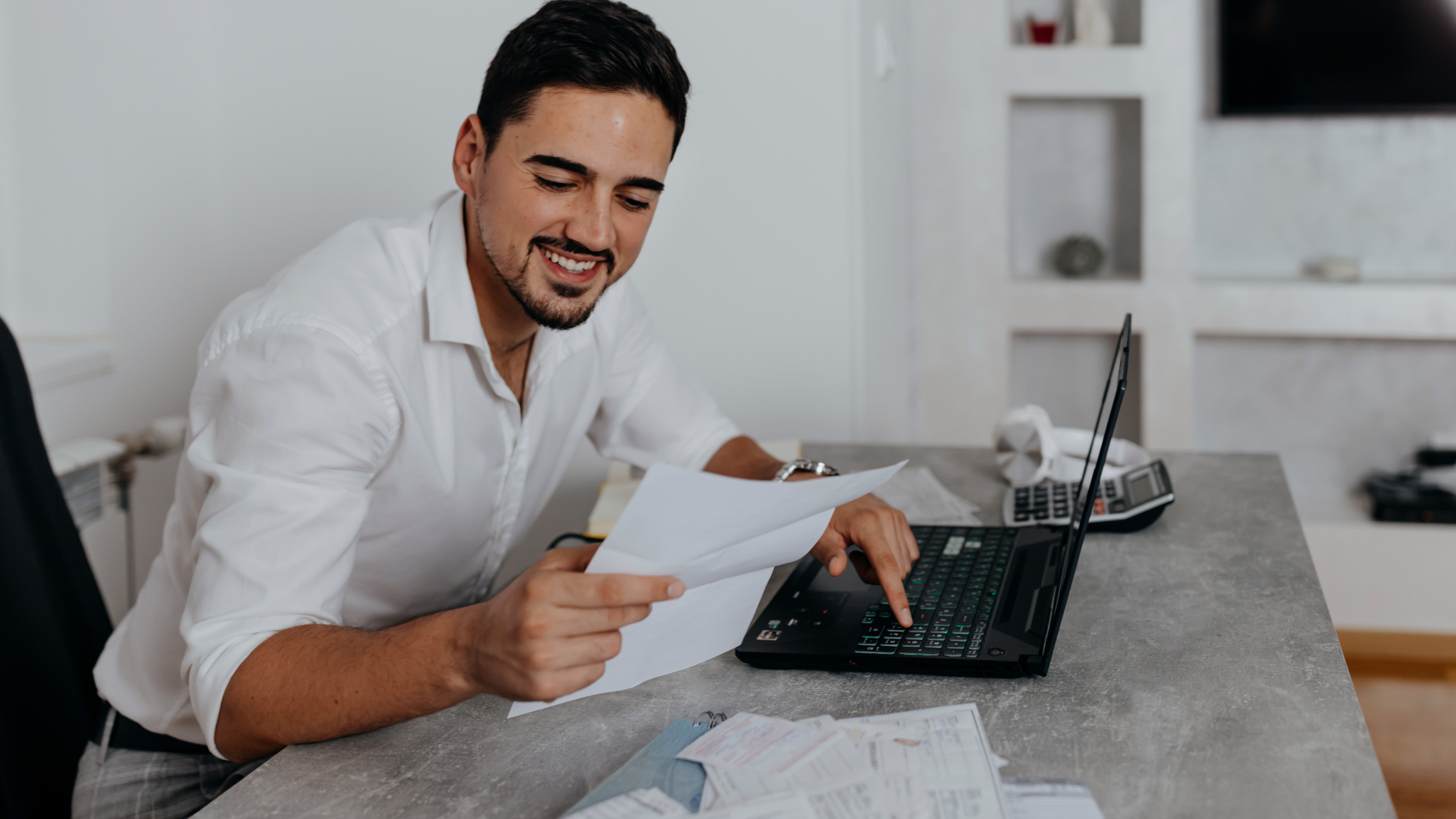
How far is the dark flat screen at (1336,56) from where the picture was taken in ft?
8.63

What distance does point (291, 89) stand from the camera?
1793 millimetres

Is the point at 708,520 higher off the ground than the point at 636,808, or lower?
higher

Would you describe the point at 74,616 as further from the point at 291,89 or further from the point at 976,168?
the point at 976,168

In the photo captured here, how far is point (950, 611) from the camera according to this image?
955mm

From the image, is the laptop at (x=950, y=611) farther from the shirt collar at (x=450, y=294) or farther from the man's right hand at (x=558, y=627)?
the shirt collar at (x=450, y=294)

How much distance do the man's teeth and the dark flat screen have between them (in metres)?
2.20

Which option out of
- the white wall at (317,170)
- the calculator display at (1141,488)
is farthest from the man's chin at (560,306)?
the white wall at (317,170)

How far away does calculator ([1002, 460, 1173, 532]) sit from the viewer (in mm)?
1211

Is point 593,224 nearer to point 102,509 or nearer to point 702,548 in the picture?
point 702,548

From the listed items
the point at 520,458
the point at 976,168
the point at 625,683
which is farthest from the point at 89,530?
the point at 976,168

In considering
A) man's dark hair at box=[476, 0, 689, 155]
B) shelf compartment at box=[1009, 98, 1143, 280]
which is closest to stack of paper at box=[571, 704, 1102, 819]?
man's dark hair at box=[476, 0, 689, 155]

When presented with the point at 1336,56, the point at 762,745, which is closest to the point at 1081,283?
the point at 1336,56

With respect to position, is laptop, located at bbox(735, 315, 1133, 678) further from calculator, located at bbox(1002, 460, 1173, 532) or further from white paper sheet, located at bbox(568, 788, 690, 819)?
white paper sheet, located at bbox(568, 788, 690, 819)

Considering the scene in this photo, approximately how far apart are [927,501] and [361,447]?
2.33 ft
